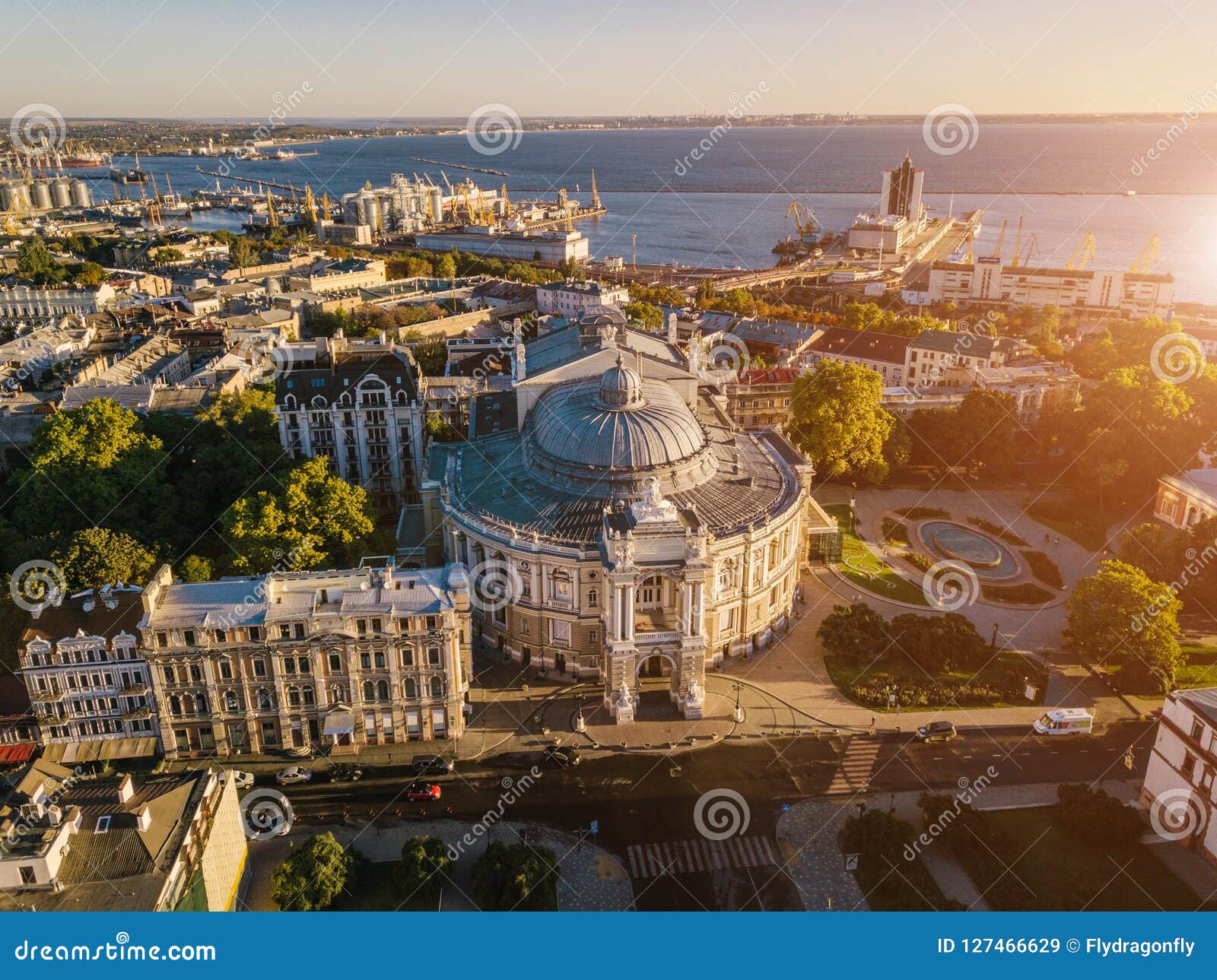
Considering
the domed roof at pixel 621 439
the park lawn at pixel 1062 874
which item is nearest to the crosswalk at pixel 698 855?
the park lawn at pixel 1062 874

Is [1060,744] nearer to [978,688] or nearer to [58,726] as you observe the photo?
[978,688]

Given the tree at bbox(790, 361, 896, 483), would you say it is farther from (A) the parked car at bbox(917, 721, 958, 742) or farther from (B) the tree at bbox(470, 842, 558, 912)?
(B) the tree at bbox(470, 842, 558, 912)

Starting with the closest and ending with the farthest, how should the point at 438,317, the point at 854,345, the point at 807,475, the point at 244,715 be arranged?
the point at 244,715 → the point at 807,475 → the point at 854,345 → the point at 438,317

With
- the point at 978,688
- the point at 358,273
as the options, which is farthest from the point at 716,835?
the point at 358,273

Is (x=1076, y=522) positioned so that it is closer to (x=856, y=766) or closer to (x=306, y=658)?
(x=856, y=766)
